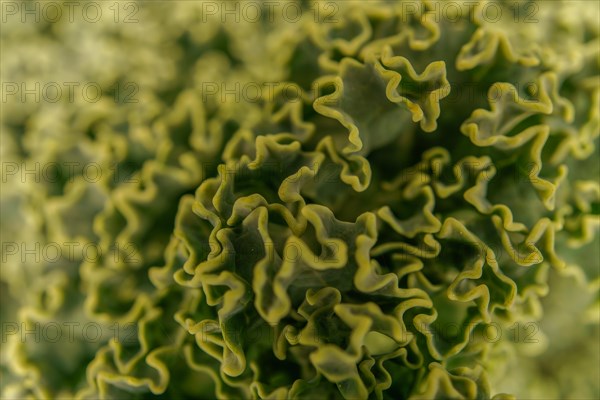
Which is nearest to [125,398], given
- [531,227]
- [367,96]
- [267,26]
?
[367,96]

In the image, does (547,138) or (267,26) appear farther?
(267,26)

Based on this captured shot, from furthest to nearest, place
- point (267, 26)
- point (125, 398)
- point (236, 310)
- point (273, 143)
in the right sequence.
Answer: point (267, 26)
point (125, 398)
point (273, 143)
point (236, 310)

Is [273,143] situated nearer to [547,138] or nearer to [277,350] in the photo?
[277,350]

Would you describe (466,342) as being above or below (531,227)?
below

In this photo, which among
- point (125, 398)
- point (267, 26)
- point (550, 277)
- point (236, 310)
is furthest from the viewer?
point (267, 26)

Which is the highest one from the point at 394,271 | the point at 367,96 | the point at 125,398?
the point at 367,96

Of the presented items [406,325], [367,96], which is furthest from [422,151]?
[406,325]
